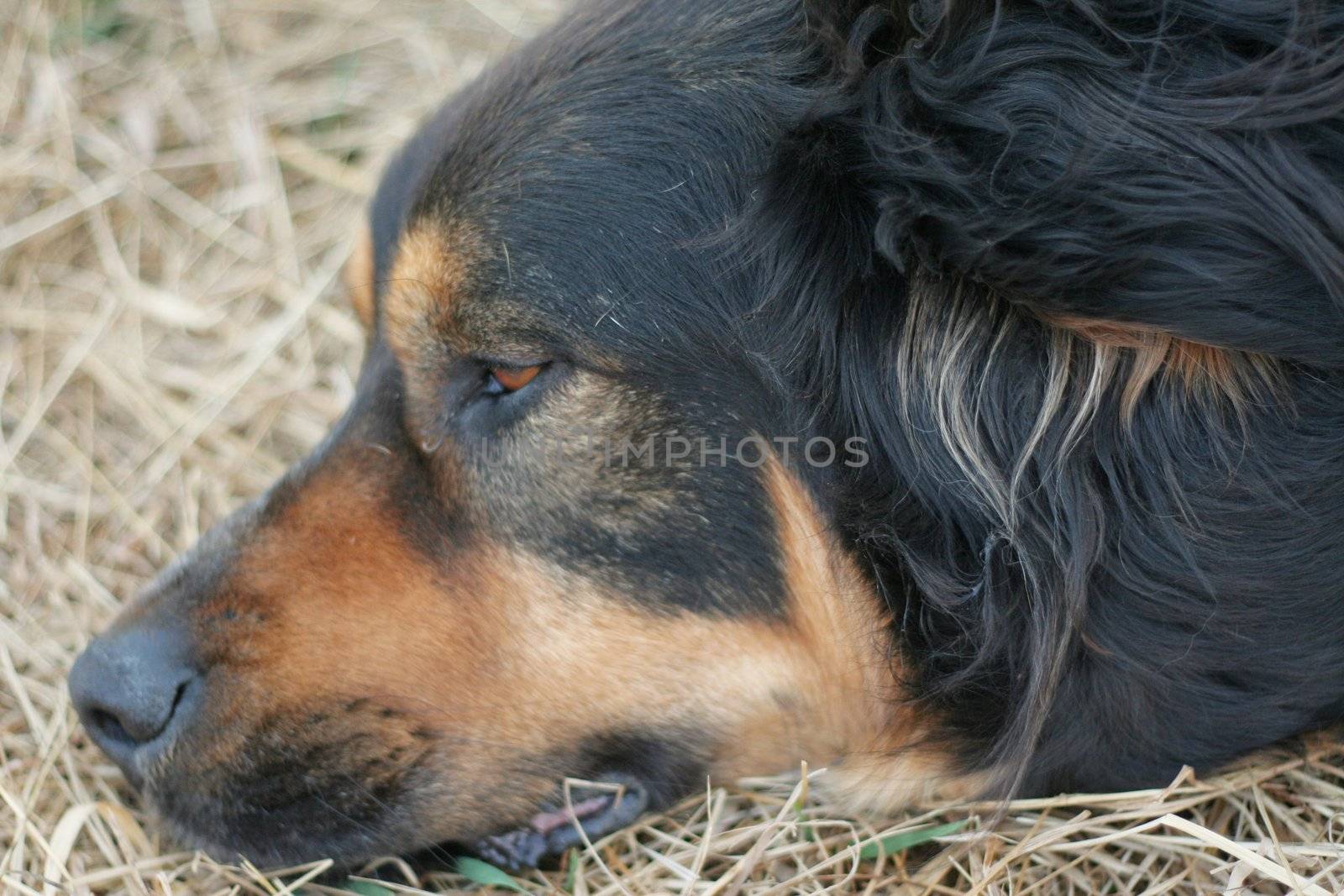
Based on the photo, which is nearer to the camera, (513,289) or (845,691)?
(513,289)

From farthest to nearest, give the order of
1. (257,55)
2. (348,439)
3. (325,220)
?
1. (257,55)
2. (325,220)
3. (348,439)

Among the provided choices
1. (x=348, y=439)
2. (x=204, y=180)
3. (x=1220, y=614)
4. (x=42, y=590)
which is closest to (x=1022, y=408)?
(x=1220, y=614)

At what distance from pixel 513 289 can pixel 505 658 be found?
2.12ft

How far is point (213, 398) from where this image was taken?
370cm

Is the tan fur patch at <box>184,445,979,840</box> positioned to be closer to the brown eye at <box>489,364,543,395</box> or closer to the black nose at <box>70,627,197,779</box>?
the black nose at <box>70,627,197,779</box>

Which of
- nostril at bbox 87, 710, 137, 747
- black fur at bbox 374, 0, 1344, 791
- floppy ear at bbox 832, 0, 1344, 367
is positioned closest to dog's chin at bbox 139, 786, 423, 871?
nostril at bbox 87, 710, 137, 747

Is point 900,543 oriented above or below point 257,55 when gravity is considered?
below

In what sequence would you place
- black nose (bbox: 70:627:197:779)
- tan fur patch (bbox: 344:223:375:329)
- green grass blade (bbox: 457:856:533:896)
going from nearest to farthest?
black nose (bbox: 70:627:197:779), green grass blade (bbox: 457:856:533:896), tan fur patch (bbox: 344:223:375:329)

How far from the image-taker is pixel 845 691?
2285mm

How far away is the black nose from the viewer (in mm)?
2248

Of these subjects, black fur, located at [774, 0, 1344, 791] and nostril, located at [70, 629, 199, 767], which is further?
nostril, located at [70, 629, 199, 767]

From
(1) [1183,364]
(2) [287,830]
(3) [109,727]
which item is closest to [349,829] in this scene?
(2) [287,830]

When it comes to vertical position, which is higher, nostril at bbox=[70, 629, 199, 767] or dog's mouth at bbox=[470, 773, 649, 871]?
nostril at bbox=[70, 629, 199, 767]

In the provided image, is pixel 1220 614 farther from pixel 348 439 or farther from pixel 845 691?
pixel 348 439
